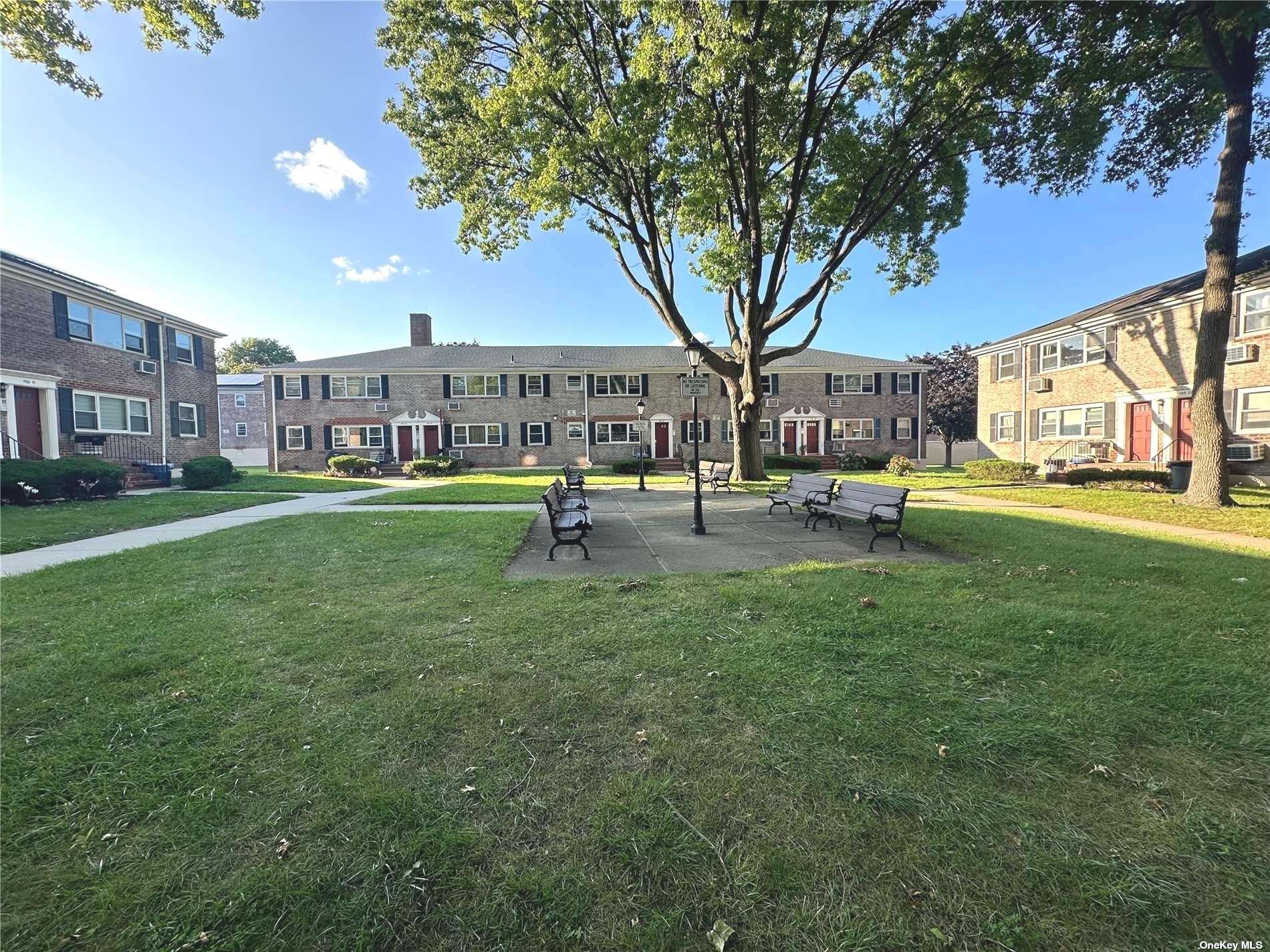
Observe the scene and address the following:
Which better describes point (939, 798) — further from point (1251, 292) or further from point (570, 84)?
point (1251, 292)

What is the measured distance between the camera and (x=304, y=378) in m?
30.5

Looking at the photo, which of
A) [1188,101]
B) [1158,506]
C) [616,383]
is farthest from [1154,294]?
[616,383]

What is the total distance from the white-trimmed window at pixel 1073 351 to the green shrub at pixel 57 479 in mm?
35223

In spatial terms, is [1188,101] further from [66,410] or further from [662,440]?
[66,410]

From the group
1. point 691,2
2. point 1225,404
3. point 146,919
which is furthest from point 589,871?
point 1225,404

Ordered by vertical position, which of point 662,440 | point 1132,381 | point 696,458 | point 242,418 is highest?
point 242,418

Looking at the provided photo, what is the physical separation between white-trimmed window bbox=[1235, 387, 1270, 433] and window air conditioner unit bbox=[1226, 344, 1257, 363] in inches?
38.0

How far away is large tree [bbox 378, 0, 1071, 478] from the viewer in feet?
41.8

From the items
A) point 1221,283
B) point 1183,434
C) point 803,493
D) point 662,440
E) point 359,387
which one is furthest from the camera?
point 662,440

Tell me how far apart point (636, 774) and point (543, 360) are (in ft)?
107

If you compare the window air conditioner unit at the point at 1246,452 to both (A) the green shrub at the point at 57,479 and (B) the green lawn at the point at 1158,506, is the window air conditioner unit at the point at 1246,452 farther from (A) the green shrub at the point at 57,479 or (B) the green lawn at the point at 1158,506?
(A) the green shrub at the point at 57,479

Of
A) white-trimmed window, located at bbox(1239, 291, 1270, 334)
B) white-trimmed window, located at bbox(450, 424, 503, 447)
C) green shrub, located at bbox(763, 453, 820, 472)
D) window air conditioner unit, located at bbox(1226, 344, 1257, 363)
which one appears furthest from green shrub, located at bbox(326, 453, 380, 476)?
white-trimmed window, located at bbox(1239, 291, 1270, 334)

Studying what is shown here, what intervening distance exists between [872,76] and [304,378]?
3181 cm

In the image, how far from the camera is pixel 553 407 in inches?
1265
